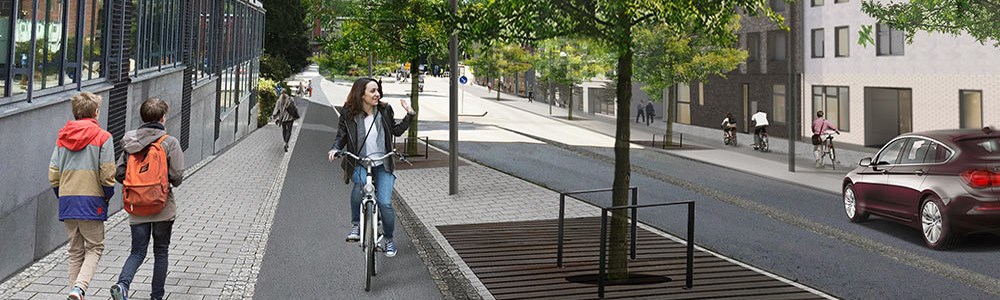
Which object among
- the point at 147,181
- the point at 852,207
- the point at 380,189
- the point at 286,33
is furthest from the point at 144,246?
the point at 286,33

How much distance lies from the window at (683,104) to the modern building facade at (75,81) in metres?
27.1

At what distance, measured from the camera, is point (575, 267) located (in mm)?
8477

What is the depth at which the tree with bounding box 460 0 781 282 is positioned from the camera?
24.5 ft

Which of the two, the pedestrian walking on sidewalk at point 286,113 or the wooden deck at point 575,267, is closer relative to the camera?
the wooden deck at point 575,267

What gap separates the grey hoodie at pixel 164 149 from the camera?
6.19m

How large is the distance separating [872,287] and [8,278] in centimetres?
778

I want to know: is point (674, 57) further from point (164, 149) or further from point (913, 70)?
point (164, 149)

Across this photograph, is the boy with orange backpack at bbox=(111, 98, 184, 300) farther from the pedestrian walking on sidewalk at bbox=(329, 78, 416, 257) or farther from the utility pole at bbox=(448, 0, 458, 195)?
the utility pole at bbox=(448, 0, 458, 195)

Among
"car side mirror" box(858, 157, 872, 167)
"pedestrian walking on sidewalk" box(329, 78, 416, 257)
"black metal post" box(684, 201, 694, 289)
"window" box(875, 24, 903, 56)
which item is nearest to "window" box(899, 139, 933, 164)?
"car side mirror" box(858, 157, 872, 167)

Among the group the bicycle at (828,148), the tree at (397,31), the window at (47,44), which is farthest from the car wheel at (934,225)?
the bicycle at (828,148)

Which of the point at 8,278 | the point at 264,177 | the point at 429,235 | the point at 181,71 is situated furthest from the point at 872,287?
the point at 181,71

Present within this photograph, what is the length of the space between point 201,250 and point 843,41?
28.6 m

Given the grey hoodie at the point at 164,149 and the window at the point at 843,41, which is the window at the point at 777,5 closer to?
the window at the point at 843,41

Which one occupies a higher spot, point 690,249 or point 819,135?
point 819,135
